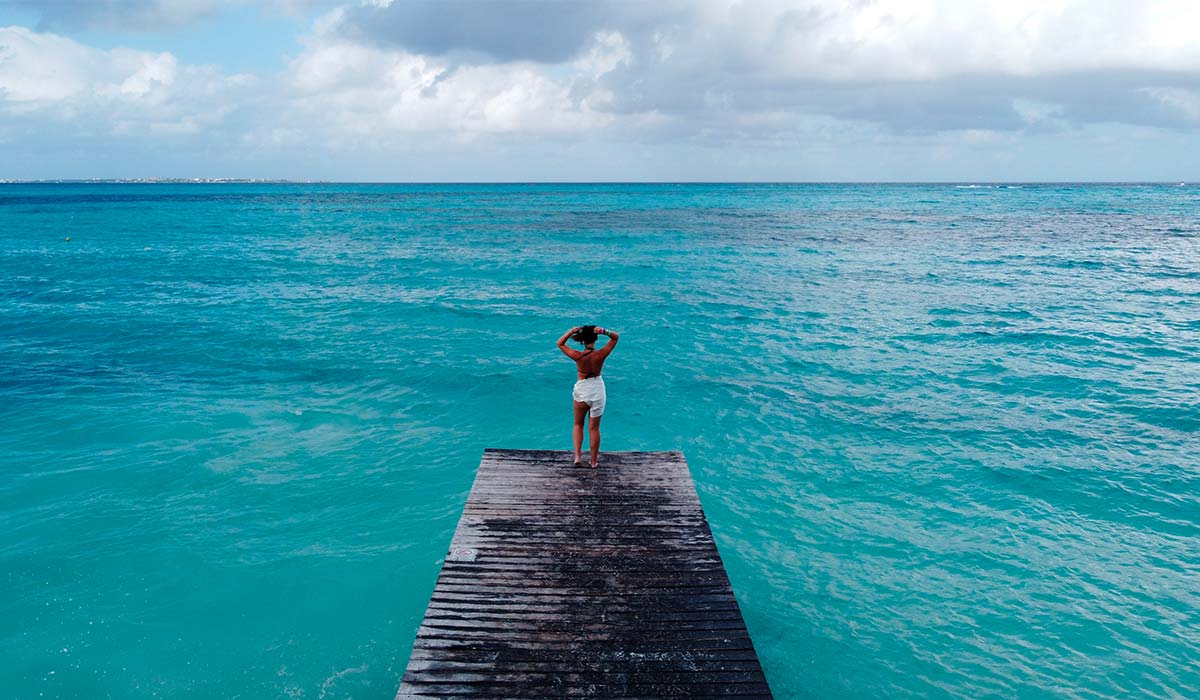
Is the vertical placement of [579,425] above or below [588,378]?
below

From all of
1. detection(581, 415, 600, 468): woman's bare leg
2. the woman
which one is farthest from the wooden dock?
the woman

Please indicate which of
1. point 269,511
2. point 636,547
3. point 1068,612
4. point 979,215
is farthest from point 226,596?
point 979,215

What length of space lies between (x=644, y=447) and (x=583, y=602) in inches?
416

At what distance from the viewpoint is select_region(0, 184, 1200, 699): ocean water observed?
36.6ft

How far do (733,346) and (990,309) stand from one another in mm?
15298

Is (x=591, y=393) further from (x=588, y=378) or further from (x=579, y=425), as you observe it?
(x=579, y=425)

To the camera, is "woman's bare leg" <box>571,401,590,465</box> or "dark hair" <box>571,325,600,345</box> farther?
"woman's bare leg" <box>571,401,590,465</box>

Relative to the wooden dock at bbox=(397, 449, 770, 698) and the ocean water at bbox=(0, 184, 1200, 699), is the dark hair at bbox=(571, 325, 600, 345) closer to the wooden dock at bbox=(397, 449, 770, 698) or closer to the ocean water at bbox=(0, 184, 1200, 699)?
the wooden dock at bbox=(397, 449, 770, 698)

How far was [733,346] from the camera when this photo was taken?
2758 cm

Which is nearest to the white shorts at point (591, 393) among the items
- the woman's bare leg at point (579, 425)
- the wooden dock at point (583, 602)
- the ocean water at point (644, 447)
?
the woman's bare leg at point (579, 425)

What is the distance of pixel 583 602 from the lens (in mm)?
8359

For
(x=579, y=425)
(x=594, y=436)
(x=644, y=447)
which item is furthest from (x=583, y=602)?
(x=644, y=447)

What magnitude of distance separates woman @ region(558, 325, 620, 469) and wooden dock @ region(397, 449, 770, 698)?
0.82m

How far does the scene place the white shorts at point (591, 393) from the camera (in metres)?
11.5
